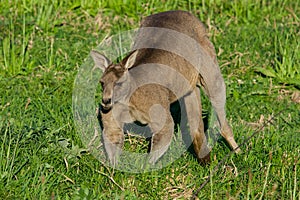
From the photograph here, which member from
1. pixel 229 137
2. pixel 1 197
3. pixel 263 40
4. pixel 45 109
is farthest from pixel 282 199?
pixel 263 40

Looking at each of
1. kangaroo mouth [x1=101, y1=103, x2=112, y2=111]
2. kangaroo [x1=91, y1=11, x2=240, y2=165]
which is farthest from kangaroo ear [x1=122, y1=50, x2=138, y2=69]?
kangaroo mouth [x1=101, y1=103, x2=112, y2=111]

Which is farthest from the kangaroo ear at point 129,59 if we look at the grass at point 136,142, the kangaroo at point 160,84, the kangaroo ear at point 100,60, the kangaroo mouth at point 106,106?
the grass at point 136,142

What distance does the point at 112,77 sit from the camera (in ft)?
18.8

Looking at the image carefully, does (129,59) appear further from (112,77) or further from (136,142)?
(136,142)

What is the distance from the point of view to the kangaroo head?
5.67m

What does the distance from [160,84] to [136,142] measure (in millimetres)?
611

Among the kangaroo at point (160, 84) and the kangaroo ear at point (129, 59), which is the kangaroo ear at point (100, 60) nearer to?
the kangaroo at point (160, 84)

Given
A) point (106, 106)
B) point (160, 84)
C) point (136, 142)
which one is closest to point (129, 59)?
point (106, 106)

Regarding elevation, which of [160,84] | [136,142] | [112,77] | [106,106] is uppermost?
[112,77]

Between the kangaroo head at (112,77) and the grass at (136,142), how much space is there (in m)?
0.57

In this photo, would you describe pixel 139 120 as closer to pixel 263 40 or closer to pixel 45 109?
pixel 45 109

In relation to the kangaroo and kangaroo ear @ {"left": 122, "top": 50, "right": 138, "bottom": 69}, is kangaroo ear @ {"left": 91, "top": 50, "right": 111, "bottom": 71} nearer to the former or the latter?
the kangaroo

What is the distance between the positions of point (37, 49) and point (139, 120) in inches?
106

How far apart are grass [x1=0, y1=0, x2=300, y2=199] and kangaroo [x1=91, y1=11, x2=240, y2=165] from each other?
28 centimetres
